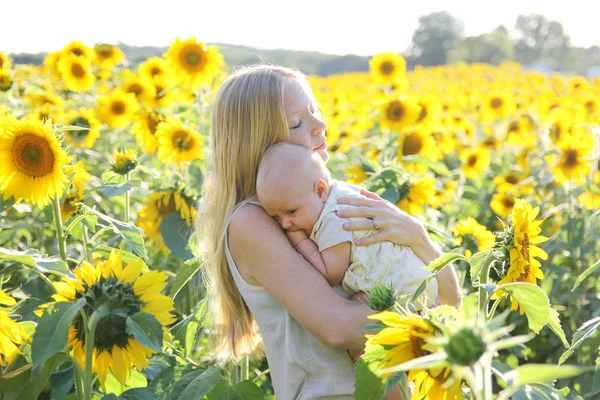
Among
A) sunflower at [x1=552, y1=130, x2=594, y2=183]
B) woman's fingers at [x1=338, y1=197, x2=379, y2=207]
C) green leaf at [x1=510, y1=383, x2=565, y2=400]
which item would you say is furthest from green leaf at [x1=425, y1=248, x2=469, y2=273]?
sunflower at [x1=552, y1=130, x2=594, y2=183]

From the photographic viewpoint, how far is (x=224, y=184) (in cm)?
196

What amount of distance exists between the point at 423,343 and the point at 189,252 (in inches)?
65.1

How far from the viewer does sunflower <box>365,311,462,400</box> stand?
103cm

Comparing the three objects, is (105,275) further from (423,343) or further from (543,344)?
(543,344)

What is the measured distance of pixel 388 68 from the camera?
4.41 metres

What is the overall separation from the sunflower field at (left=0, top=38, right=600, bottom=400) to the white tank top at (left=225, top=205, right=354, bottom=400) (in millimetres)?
93

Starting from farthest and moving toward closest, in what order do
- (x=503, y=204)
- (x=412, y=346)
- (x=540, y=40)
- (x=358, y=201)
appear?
(x=540, y=40)
(x=503, y=204)
(x=358, y=201)
(x=412, y=346)

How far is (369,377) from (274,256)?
2.02 ft

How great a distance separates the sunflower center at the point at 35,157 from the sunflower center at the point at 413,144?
6.99ft

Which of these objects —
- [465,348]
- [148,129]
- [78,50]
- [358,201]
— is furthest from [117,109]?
[465,348]

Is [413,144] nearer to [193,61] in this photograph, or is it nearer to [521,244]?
[193,61]

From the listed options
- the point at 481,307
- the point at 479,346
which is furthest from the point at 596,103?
the point at 479,346

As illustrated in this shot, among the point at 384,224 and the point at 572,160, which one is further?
the point at 572,160

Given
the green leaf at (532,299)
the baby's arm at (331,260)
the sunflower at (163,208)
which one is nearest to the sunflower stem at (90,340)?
the baby's arm at (331,260)
